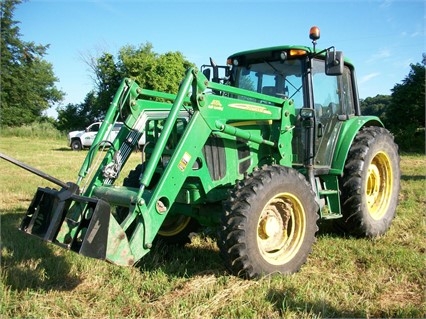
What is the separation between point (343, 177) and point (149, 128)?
240 cm

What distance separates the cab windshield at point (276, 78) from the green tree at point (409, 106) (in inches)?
658

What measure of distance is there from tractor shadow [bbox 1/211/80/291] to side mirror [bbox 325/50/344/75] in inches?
129

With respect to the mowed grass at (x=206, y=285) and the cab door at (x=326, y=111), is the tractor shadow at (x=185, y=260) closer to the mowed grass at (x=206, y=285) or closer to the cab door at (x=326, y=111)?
the mowed grass at (x=206, y=285)

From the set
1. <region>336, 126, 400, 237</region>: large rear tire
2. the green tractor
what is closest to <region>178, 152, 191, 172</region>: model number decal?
the green tractor

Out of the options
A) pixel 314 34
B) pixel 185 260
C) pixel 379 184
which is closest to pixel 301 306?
pixel 185 260

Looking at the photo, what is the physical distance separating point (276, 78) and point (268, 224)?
6.41 feet

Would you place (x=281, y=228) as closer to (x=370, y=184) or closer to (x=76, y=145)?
(x=370, y=184)

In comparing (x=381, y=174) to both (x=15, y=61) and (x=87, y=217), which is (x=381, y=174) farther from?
(x=15, y=61)

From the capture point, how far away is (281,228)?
4.12m

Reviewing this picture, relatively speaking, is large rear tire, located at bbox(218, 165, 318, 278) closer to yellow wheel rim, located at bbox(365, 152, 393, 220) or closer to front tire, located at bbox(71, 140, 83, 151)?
yellow wheel rim, located at bbox(365, 152, 393, 220)

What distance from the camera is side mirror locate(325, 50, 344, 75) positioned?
4422mm

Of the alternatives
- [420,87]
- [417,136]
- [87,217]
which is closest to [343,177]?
[87,217]

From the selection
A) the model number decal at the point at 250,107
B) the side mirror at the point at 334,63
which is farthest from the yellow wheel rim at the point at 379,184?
the model number decal at the point at 250,107

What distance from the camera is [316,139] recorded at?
4.96 metres
